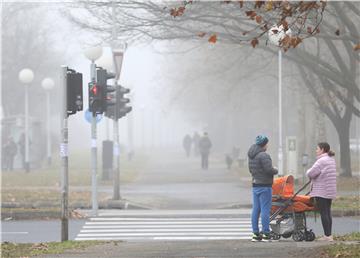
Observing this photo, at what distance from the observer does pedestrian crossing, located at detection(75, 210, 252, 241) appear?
18.9m

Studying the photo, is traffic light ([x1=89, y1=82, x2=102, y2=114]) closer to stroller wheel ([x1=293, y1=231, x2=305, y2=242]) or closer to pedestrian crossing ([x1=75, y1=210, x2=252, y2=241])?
pedestrian crossing ([x1=75, y1=210, x2=252, y2=241])

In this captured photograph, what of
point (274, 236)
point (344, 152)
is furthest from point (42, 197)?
point (274, 236)

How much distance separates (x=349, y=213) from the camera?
74.5 feet

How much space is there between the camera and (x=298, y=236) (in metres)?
15.6

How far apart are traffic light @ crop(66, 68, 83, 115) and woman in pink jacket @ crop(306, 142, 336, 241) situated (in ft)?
13.7

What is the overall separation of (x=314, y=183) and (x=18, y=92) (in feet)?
192

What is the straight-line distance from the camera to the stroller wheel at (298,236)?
15.6 meters

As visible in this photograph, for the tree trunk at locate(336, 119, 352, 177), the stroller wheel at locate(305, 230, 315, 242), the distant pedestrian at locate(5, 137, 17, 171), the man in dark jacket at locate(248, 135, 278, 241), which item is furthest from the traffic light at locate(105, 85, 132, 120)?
the distant pedestrian at locate(5, 137, 17, 171)

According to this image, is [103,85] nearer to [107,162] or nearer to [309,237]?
[309,237]

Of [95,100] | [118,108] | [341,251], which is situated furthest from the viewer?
[118,108]

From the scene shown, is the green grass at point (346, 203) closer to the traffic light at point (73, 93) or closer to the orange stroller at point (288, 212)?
the orange stroller at point (288, 212)

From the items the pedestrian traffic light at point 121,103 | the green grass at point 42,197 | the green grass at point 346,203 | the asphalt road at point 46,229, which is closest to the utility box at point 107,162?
the green grass at point 42,197

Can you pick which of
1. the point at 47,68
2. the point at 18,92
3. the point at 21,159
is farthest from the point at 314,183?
the point at 47,68

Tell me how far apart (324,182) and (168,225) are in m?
6.67
